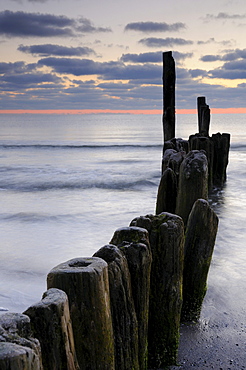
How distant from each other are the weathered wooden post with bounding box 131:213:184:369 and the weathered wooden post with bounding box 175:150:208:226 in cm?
130

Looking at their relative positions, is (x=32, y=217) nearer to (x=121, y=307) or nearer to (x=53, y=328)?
(x=121, y=307)

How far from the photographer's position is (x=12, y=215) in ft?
27.3

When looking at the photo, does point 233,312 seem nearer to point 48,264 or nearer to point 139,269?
point 139,269

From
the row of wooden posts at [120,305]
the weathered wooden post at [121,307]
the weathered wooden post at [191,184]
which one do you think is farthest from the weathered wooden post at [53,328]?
the weathered wooden post at [191,184]

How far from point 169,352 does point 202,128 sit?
42.7 ft

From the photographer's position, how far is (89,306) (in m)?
1.79

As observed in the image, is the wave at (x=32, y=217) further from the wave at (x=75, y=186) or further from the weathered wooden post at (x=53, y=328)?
the weathered wooden post at (x=53, y=328)

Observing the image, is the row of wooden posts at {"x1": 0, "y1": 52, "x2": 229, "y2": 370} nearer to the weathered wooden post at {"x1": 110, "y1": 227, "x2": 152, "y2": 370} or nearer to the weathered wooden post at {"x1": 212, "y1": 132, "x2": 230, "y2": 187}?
the weathered wooden post at {"x1": 110, "y1": 227, "x2": 152, "y2": 370}

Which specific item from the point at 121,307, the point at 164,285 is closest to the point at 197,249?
the point at 164,285

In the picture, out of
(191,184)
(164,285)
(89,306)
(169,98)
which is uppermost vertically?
(169,98)

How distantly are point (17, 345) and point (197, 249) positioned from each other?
2.15 metres

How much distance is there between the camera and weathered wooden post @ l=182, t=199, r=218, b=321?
3186mm

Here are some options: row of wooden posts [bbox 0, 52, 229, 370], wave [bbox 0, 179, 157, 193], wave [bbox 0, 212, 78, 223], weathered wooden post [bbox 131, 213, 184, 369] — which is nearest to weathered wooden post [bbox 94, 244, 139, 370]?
row of wooden posts [bbox 0, 52, 229, 370]

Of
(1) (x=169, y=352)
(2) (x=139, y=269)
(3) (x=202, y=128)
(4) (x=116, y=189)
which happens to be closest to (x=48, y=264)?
(1) (x=169, y=352)
